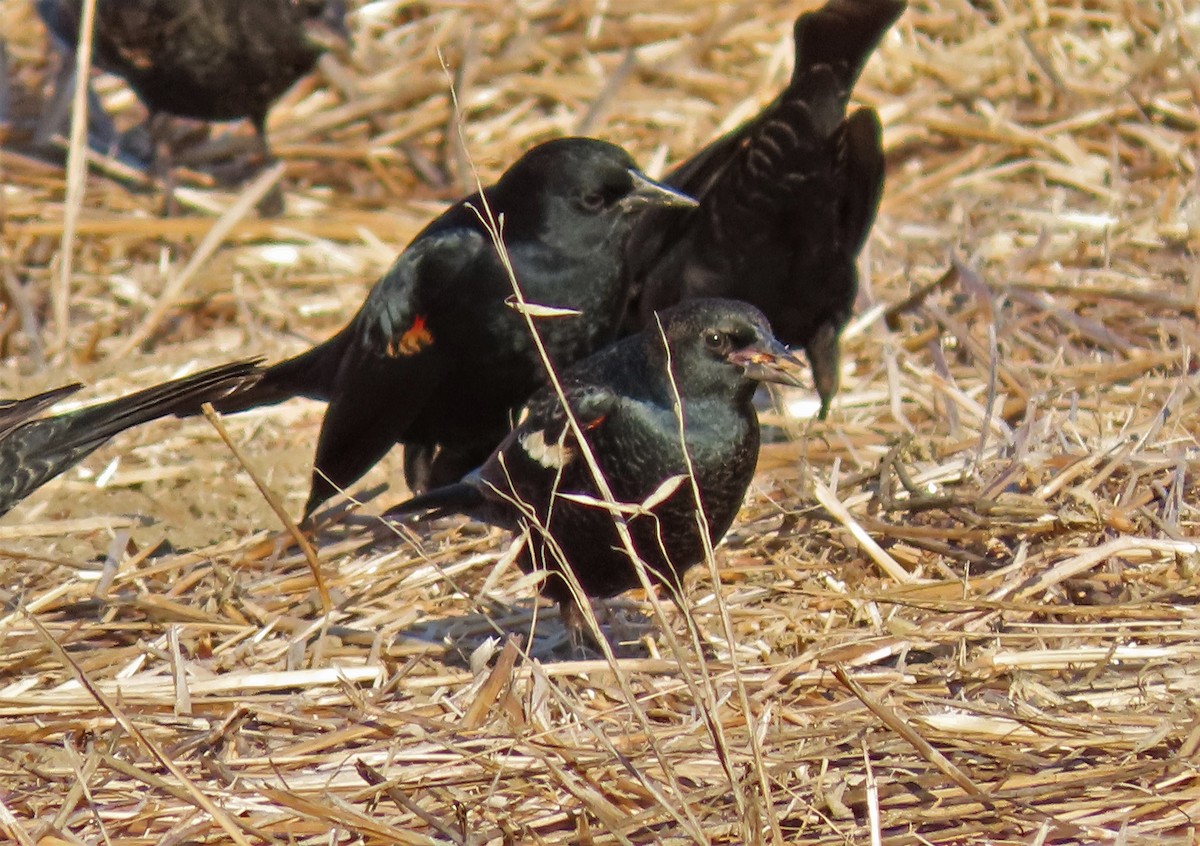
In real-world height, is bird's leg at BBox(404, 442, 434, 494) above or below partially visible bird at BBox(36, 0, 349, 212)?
below

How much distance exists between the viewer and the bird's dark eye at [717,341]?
3.48 m

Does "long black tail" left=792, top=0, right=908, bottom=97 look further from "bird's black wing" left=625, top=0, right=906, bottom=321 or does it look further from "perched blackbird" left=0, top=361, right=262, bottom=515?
"perched blackbird" left=0, top=361, right=262, bottom=515

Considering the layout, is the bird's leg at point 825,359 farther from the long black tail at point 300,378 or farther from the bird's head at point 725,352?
the bird's head at point 725,352

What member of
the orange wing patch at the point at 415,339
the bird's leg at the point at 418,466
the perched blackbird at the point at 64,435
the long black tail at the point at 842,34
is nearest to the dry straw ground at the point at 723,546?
the bird's leg at the point at 418,466

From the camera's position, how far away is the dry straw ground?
117 inches

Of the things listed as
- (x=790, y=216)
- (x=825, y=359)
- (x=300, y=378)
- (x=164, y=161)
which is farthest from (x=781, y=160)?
(x=164, y=161)

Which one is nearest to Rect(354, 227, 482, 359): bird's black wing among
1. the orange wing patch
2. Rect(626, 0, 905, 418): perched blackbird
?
the orange wing patch

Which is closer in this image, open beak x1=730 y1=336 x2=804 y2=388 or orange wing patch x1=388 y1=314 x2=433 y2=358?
open beak x1=730 y1=336 x2=804 y2=388

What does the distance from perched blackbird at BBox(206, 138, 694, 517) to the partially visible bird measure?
282 cm

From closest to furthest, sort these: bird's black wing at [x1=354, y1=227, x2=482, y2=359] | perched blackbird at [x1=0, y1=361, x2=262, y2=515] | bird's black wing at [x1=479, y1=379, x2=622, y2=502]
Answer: bird's black wing at [x1=479, y1=379, x2=622, y2=502] < perched blackbird at [x1=0, y1=361, x2=262, y2=515] < bird's black wing at [x1=354, y1=227, x2=482, y2=359]

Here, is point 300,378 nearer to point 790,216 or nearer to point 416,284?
point 416,284

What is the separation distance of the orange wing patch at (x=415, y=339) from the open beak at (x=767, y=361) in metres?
1.22

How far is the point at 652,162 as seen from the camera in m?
6.68

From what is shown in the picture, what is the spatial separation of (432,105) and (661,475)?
4.51 m
